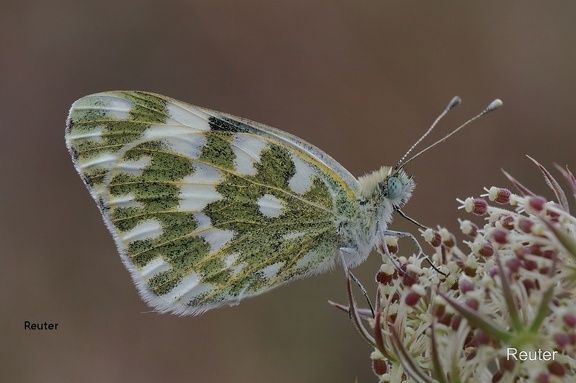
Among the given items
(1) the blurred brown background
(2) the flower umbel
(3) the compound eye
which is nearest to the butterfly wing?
(3) the compound eye

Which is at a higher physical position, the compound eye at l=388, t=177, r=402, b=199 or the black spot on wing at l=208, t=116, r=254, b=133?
the black spot on wing at l=208, t=116, r=254, b=133

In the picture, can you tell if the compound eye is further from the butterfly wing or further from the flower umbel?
the flower umbel

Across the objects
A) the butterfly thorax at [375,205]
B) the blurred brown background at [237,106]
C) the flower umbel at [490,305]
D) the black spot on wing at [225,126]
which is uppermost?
the blurred brown background at [237,106]

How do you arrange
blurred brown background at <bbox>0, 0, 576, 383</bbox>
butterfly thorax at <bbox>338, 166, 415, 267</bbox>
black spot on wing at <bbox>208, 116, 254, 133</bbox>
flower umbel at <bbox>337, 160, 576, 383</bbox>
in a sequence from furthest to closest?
blurred brown background at <bbox>0, 0, 576, 383</bbox>
black spot on wing at <bbox>208, 116, 254, 133</bbox>
butterfly thorax at <bbox>338, 166, 415, 267</bbox>
flower umbel at <bbox>337, 160, 576, 383</bbox>

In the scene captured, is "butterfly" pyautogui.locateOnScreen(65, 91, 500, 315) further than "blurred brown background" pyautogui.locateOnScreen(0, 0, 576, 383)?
No

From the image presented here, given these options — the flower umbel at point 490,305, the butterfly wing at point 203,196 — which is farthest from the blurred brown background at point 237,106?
the flower umbel at point 490,305

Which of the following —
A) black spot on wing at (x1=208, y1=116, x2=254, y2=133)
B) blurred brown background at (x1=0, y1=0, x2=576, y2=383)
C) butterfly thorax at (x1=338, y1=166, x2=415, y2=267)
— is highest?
blurred brown background at (x1=0, y1=0, x2=576, y2=383)

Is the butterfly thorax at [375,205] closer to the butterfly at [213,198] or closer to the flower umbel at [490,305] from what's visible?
the butterfly at [213,198]
